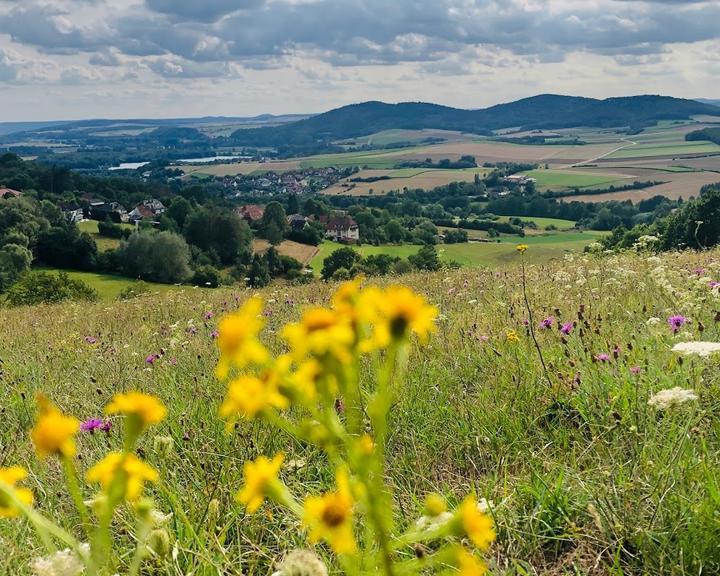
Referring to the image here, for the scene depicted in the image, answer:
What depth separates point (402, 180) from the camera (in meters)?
154

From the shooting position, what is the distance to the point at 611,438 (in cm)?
330

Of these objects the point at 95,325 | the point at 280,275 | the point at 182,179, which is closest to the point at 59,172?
the point at 182,179

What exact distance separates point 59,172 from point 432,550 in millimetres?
140180

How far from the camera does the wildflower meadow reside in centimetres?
90

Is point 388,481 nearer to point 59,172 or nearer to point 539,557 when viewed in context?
point 539,557

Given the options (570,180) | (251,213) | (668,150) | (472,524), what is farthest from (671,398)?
(668,150)

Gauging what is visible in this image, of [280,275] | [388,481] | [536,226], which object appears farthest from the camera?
[536,226]

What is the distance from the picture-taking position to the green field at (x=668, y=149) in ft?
497

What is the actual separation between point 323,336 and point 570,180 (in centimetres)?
13647

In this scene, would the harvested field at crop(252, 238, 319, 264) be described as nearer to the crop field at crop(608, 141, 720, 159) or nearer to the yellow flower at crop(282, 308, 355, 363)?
the yellow flower at crop(282, 308, 355, 363)

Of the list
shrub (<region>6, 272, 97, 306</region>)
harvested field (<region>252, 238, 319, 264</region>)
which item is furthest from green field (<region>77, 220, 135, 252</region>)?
shrub (<region>6, 272, 97, 306</region>)

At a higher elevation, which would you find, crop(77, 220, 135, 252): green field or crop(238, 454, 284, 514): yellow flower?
crop(238, 454, 284, 514): yellow flower

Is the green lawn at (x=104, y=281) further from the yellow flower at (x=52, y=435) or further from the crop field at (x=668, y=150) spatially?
the crop field at (x=668, y=150)

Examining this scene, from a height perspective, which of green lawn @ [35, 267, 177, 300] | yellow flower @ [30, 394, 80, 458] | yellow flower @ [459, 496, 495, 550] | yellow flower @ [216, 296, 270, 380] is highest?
yellow flower @ [216, 296, 270, 380]
